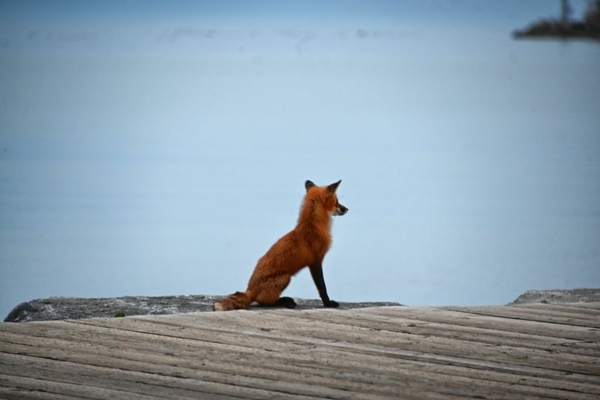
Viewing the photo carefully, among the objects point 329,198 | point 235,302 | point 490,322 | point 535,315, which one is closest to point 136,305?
point 235,302

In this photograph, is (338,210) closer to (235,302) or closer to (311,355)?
(235,302)

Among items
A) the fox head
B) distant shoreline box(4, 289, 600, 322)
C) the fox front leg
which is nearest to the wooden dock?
distant shoreline box(4, 289, 600, 322)

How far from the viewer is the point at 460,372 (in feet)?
12.1

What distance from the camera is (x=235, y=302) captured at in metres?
5.36

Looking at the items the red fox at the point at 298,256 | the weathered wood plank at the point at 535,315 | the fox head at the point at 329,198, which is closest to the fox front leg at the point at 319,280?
the red fox at the point at 298,256

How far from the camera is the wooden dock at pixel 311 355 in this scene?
134 inches

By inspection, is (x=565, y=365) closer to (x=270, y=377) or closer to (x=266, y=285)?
(x=270, y=377)

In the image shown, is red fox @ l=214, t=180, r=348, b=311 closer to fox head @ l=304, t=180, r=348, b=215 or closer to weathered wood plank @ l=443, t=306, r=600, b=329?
fox head @ l=304, t=180, r=348, b=215

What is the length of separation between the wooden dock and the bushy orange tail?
72 centimetres

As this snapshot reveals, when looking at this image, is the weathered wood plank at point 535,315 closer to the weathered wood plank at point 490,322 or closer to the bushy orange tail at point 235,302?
the weathered wood plank at point 490,322

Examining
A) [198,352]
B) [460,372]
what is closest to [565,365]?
[460,372]

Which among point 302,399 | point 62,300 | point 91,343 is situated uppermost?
point 62,300

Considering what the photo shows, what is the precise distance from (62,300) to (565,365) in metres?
2.91

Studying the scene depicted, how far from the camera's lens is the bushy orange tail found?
5.24 meters
